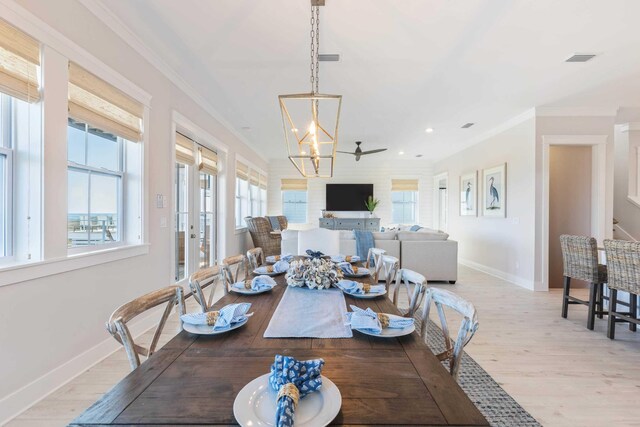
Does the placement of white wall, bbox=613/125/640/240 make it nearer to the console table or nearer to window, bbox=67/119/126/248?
the console table

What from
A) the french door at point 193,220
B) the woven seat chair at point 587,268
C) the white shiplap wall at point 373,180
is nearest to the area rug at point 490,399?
the woven seat chair at point 587,268

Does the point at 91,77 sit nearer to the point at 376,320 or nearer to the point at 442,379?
the point at 376,320

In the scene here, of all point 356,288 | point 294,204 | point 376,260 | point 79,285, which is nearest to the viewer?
point 356,288

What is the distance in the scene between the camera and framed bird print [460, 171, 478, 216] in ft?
22.0

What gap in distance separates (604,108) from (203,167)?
6.29 meters

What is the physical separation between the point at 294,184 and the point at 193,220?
504 centimetres

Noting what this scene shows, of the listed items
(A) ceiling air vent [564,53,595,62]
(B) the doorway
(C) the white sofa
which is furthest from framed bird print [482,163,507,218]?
(A) ceiling air vent [564,53,595,62]

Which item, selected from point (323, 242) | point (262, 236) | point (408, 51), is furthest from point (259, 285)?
point (262, 236)

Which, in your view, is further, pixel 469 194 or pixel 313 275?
pixel 469 194

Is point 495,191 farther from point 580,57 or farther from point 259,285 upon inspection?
point 259,285

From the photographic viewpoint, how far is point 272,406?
78 cm

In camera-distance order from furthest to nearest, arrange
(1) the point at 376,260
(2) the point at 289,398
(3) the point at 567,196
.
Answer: (3) the point at 567,196 → (1) the point at 376,260 → (2) the point at 289,398

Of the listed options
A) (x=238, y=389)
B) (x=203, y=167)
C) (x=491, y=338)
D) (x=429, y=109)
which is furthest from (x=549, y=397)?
(x=203, y=167)

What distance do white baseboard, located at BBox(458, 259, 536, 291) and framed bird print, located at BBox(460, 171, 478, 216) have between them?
112 centimetres
